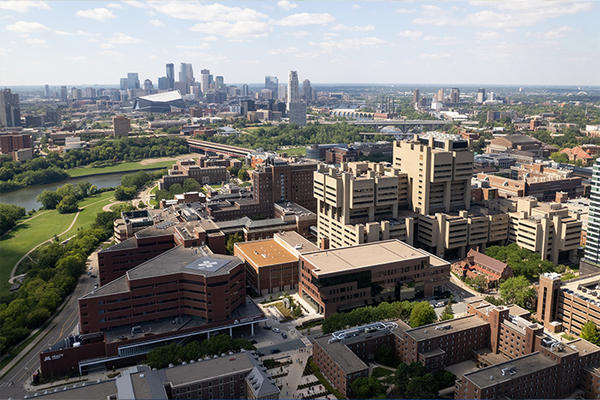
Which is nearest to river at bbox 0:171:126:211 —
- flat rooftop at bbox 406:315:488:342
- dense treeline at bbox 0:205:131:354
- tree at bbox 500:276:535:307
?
dense treeline at bbox 0:205:131:354

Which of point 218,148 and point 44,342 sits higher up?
point 218,148

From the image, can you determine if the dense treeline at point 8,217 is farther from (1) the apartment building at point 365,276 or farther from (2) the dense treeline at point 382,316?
(2) the dense treeline at point 382,316

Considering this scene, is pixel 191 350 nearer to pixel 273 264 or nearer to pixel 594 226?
pixel 273 264

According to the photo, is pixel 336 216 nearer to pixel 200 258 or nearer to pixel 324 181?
pixel 324 181

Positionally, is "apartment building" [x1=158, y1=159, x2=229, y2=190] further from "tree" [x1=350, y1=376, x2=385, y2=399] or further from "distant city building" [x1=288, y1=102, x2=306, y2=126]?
"distant city building" [x1=288, y1=102, x2=306, y2=126]

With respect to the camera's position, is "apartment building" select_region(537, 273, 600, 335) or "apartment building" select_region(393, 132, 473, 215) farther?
"apartment building" select_region(393, 132, 473, 215)

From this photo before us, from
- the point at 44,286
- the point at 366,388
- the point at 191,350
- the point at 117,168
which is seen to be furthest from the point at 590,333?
the point at 117,168
